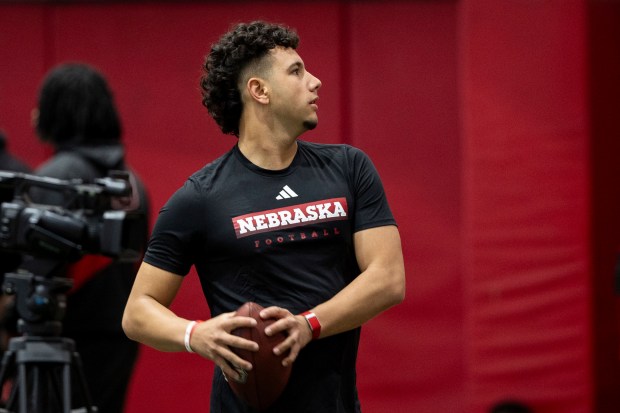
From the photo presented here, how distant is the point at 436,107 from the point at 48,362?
9.53ft

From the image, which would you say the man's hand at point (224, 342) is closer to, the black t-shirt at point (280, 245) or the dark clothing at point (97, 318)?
the black t-shirt at point (280, 245)

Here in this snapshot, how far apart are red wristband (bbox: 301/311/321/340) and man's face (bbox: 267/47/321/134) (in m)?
0.46

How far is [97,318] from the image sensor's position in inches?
145

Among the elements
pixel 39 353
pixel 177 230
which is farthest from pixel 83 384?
pixel 177 230

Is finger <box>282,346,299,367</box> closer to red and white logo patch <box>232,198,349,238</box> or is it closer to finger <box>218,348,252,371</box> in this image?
finger <box>218,348,252,371</box>

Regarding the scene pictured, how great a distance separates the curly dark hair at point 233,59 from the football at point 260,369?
0.56 m

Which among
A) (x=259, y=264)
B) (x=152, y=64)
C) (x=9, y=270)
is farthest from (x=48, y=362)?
(x=152, y=64)

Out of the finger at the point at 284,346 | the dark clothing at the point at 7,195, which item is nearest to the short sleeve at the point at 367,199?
the finger at the point at 284,346

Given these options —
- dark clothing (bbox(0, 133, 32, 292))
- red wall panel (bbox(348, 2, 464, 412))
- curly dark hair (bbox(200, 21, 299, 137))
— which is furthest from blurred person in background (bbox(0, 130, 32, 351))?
red wall panel (bbox(348, 2, 464, 412))

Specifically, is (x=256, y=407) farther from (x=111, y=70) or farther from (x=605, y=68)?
(x=111, y=70)

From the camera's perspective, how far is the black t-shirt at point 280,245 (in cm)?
259

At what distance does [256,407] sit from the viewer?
2.50 metres

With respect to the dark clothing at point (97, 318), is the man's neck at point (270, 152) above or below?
above

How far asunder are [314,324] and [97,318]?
A: 141cm
